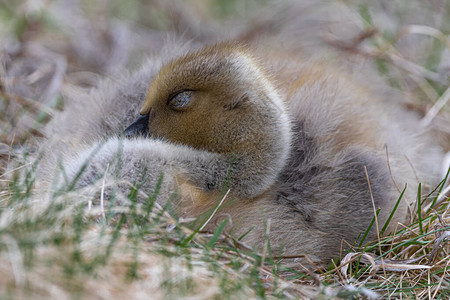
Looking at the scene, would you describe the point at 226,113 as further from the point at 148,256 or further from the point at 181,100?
the point at 148,256

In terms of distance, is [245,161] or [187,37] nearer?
[245,161]

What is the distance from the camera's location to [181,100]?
2.31 m

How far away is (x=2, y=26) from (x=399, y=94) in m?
3.05

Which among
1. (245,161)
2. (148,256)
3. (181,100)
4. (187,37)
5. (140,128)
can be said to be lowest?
(148,256)

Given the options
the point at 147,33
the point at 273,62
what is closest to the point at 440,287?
the point at 273,62

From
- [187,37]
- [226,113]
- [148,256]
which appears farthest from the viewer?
[187,37]

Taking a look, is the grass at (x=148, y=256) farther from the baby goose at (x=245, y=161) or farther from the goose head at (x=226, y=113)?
the goose head at (x=226, y=113)

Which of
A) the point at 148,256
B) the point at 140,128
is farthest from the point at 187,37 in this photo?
the point at 148,256

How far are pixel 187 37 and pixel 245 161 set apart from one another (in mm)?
2259

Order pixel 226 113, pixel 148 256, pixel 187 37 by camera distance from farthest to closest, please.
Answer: pixel 187 37, pixel 226 113, pixel 148 256

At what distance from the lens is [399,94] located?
12.8 ft

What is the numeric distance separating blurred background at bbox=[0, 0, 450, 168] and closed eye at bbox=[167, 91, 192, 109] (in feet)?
3.46

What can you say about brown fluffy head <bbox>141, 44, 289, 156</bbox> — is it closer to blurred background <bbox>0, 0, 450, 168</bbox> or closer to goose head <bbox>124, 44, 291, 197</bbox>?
goose head <bbox>124, 44, 291, 197</bbox>

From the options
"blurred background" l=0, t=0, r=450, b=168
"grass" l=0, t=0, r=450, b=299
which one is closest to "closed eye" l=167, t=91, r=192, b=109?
"grass" l=0, t=0, r=450, b=299
